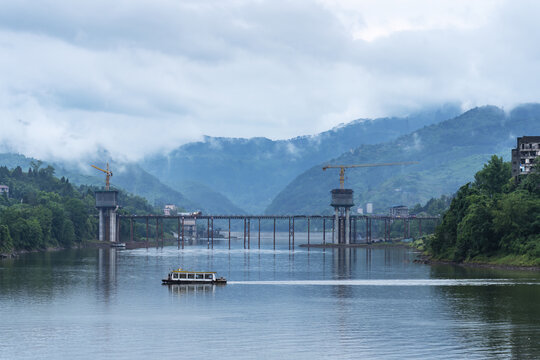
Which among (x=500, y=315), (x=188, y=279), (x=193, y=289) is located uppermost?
(x=188, y=279)

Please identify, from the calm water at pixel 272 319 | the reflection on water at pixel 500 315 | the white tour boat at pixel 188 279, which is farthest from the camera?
the white tour boat at pixel 188 279

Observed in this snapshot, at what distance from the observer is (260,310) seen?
127 m

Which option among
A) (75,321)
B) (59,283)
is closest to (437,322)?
(75,321)

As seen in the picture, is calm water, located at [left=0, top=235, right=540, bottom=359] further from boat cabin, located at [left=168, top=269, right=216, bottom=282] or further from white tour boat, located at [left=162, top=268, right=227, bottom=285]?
boat cabin, located at [left=168, top=269, right=216, bottom=282]

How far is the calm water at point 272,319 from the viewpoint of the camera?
93250 millimetres

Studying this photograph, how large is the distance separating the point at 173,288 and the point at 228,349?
7143 cm

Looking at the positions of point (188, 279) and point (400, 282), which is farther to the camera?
point (400, 282)

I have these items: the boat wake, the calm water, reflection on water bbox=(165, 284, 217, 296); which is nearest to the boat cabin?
reflection on water bbox=(165, 284, 217, 296)

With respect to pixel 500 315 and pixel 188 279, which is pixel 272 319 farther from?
pixel 188 279

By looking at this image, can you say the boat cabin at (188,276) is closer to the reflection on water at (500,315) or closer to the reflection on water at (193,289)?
the reflection on water at (193,289)

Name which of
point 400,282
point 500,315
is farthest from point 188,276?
point 500,315

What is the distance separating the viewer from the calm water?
3671 inches

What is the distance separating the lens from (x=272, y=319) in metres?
117

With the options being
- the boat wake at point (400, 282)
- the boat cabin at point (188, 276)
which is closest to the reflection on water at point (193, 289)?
the boat cabin at point (188, 276)
